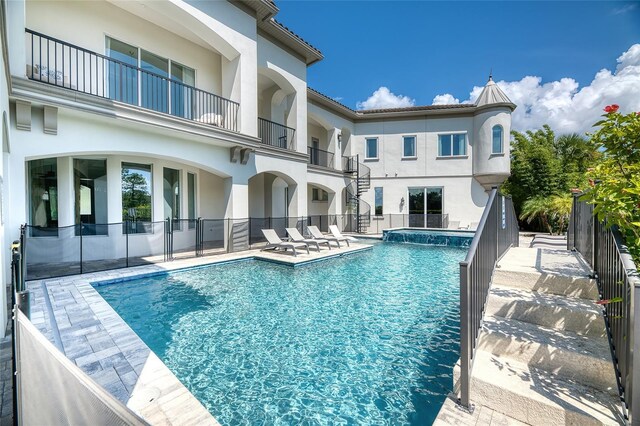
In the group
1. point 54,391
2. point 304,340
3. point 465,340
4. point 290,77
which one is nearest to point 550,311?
point 465,340

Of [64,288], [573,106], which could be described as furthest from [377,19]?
[573,106]

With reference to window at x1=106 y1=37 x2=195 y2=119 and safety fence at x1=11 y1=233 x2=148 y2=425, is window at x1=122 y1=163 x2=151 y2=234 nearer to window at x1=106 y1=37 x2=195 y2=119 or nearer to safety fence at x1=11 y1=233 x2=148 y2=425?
window at x1=106 y1=37 x2=195 y2=119

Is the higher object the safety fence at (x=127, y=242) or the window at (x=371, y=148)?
the window at (x=371, y=148)

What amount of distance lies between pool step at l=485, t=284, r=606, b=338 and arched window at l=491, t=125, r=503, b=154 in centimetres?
1973

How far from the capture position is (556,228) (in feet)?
60.8

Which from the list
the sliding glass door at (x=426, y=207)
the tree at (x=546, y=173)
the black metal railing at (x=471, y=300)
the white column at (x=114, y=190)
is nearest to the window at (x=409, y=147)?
the sliding glass door at (x=426, y=207)

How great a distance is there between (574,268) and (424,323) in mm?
2410

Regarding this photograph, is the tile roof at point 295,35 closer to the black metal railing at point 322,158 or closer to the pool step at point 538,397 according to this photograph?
the black metal railing at point 322,158

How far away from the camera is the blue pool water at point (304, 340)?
3.28 m

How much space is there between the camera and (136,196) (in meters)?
11.5

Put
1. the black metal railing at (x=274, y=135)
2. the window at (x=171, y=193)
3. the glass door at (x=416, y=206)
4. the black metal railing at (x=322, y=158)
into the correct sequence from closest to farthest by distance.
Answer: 1. the window at (x=171, y=193)
2. the black metal railing at (x=274, y=135)
3. the black metal railing at (x=322, y=158)
4. the glass door at (x=416, y=206)

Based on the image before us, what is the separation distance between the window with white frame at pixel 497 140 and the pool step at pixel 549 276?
17.9m

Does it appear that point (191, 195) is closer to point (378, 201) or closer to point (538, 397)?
point (538, 397)

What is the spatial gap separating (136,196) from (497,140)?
70.7 ft
